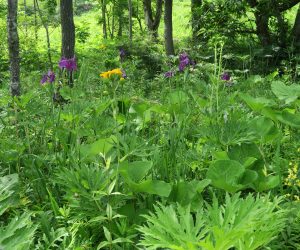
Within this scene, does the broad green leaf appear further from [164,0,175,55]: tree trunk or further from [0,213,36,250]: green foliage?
[164,0,175,55]: tree trunk

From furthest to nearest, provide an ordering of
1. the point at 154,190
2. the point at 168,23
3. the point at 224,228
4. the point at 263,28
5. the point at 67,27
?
the point at 168,23 → the point at 263,28 → the point at 67,27 → the point at 154,190 → the point at 224,228

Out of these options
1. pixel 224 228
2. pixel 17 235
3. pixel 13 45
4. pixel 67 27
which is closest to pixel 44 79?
pixel 13 45

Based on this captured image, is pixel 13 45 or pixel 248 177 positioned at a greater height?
pixel 13 45

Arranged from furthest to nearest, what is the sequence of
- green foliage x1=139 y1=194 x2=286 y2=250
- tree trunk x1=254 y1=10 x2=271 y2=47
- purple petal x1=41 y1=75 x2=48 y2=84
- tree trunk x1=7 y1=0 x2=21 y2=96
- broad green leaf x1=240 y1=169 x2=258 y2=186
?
tree trunk x1=254 y1=10 x2=271 y2=47 → tree trunk x1=7 y1=0 x2=21 y2=96 → purple petal x1=41 y1=75 x2=48 y2=84 → broad green leaf x1=240 y1=169 x2=258 y2=186 → green foliage x1=139 y1=194 x2=286 y2=250

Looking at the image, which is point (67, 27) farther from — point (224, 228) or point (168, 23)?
point (224, 228)

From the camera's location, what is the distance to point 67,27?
22.8ft

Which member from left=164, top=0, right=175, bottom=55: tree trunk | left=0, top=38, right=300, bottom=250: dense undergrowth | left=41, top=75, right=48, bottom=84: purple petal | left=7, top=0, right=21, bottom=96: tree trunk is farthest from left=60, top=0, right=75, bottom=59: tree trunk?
left=0, top=38, right=300, bottom=250: dense undergrowth

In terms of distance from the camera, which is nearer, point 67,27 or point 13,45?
point 13,45

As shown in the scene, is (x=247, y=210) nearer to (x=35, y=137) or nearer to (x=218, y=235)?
(x=218, y=235)

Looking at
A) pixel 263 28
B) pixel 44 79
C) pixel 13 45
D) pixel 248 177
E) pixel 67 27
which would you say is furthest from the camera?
pixel 263 28

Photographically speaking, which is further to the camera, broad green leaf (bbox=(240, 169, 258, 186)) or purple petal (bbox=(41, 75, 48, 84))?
purple petal (bbox=(41, 75, 48, 84))

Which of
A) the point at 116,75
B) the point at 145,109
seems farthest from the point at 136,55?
the point at 116,75

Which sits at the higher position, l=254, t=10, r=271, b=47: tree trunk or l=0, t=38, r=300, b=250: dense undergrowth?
l=254, t=10, r=271, b=47: tree trunk

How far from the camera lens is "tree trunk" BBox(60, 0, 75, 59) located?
6.78m
